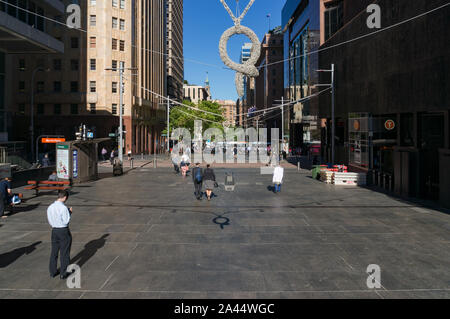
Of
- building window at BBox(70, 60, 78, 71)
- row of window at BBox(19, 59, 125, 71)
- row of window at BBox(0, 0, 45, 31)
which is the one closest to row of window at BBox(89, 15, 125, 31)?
row of window at BBox(19, 59, 125, 71)

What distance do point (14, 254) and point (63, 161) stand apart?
1509cm

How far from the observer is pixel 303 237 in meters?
10.9

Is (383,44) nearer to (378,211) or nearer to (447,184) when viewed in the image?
(447,184)

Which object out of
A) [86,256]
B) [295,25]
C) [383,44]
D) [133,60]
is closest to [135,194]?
[86,256]

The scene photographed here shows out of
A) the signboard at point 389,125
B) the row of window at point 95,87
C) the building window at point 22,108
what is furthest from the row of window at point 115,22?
the signboard at point 389,125

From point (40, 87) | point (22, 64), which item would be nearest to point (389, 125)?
point (40, 87)

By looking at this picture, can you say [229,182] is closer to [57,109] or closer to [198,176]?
[198,176]

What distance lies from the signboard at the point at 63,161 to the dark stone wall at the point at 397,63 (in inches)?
802

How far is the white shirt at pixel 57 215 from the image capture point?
747 cm

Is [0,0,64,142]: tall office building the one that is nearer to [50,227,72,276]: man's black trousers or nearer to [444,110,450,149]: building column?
[50,227,72,276]: man's black trousers

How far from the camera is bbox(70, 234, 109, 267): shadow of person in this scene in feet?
28.7

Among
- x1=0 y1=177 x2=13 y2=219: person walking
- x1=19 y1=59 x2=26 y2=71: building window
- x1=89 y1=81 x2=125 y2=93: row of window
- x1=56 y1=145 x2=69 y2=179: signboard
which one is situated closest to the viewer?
x1=0 y1=177 x2=13 y2=219: person walking

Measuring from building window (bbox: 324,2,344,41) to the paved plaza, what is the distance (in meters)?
34.1

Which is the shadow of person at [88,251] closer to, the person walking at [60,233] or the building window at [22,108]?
the person walking at [60,233]
